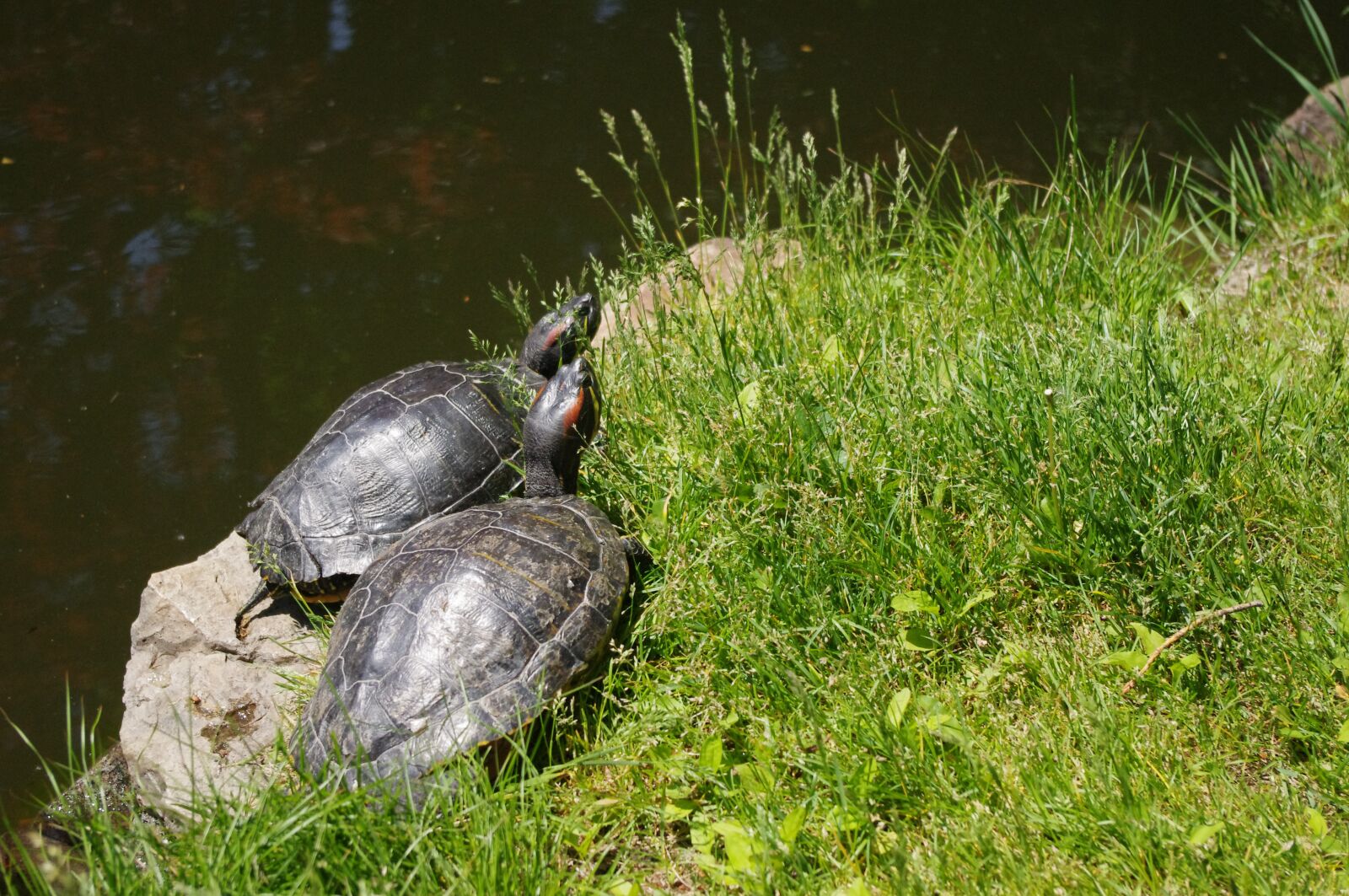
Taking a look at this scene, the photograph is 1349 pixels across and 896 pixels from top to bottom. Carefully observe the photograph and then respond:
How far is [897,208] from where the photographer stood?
328 centimetres

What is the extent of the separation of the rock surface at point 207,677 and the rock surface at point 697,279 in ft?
4.65

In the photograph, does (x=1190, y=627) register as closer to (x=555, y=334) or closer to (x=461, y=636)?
(x=461, y=636)

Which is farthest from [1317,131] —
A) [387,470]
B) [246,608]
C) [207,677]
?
[207,677]

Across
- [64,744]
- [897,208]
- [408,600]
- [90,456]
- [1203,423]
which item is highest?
[897,208]

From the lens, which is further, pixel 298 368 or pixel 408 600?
pixel 298 368

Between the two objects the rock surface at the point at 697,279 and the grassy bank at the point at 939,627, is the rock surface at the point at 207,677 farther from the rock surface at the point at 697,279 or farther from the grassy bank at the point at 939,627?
the rock surface at the point at 697,279

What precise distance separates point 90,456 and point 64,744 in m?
1.55

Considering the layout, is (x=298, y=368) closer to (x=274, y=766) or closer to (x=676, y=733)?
(x=274, y=766)

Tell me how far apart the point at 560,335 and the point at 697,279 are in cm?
78

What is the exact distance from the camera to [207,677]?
3.02 metres

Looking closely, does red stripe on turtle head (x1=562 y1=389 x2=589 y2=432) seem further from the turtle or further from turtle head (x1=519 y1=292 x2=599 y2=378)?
turtle head (x1=519 y1=292 x2=599 y2=378)

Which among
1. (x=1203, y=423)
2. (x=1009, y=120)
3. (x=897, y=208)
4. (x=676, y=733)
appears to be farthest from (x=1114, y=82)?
(x=676, y=733)

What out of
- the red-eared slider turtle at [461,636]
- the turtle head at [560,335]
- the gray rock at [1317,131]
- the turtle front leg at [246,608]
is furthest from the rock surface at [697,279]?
the gray rock at [1317,131]

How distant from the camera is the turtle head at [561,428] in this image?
2.97m
